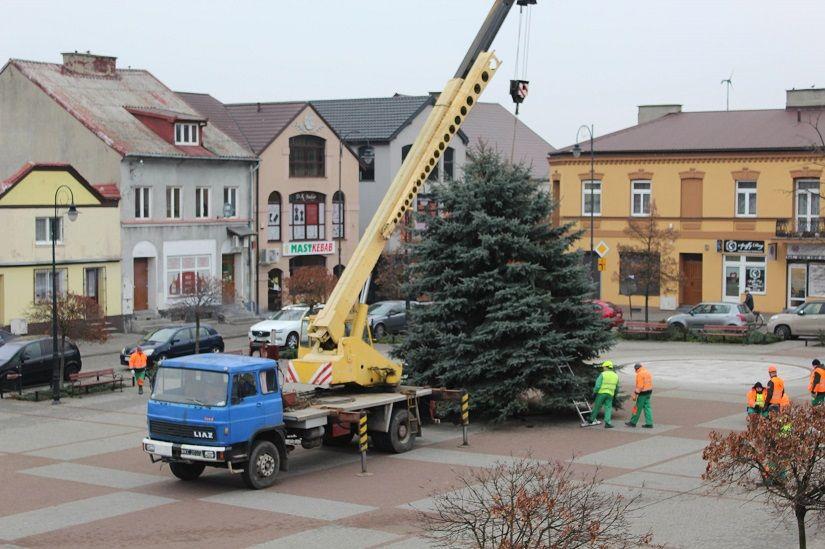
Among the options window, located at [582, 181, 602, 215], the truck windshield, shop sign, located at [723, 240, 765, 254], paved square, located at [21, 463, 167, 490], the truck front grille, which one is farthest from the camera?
window, located at [582, 181, 602, 215]

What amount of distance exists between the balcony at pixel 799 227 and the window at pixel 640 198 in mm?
6621

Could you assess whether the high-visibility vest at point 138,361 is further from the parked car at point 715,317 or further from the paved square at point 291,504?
the parked car at point 715,317

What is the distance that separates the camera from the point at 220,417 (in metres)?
20.2

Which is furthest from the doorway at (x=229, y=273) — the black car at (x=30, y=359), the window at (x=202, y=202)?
the black car at (x=30, y=359)

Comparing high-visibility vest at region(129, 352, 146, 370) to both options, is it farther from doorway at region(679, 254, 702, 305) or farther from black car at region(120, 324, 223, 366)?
doorway at region(679, 254, 702, 305)

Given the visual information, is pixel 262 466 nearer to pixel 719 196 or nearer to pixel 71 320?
pixel 71 320

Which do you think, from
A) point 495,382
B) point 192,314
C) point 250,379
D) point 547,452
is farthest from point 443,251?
point 192,314

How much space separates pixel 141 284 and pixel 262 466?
32.9m

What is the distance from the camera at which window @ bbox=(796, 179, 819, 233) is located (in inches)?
2159

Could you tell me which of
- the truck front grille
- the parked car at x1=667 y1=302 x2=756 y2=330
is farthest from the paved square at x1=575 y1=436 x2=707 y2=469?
the parked car at x1=667 y1=302 x2=756 y2=330

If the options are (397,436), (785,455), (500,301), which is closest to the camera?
(785,455)

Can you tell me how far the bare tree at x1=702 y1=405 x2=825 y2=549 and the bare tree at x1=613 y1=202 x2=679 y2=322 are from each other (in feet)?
121

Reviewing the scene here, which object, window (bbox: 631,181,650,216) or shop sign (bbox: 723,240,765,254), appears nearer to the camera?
shop sign (bbox: 723,240,765,254)

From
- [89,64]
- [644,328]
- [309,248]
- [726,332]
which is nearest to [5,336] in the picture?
[89,64]
